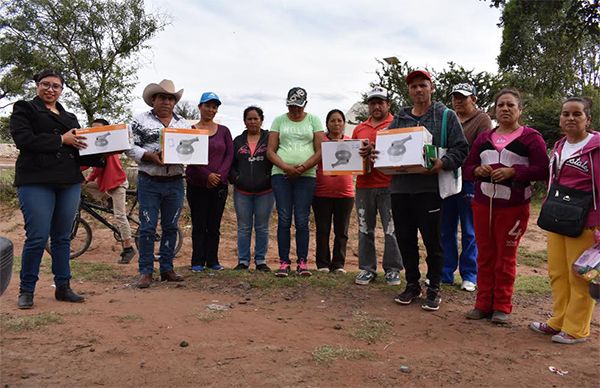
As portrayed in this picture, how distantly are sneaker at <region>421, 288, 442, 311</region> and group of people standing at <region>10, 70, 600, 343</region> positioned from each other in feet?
0.04

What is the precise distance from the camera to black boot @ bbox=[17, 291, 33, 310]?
14.6 feet

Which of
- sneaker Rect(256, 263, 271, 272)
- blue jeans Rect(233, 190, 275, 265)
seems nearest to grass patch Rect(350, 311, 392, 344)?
sneaker Rect(256, 263, 271, 272)

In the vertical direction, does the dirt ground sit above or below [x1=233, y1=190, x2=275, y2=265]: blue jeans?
below

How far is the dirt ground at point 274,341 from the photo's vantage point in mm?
3117

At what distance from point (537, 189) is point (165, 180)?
14383 mm

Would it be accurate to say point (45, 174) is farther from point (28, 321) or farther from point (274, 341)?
point (274, 341)

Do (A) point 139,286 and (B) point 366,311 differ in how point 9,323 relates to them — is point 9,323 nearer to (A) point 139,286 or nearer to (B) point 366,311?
(A) point 139,286

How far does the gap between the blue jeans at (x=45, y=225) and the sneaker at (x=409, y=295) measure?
3.17 m

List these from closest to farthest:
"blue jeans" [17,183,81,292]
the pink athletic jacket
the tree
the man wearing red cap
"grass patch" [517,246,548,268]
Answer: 1. the pink athletic jacket
2. "blue jeans" [17,183,81,292]
3. the man wearing red cap
4. "grass patch" [517,246,548,268]
5. the tree

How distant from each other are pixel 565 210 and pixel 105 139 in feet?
13.2

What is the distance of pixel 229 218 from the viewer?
10.9 meters

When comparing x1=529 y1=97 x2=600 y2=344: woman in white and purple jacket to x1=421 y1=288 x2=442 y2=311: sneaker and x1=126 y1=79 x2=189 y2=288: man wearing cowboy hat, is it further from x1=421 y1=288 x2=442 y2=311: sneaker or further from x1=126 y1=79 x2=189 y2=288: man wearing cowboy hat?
x1=126 y1=79 x2=189 y2=288: man wearing cowboy hat

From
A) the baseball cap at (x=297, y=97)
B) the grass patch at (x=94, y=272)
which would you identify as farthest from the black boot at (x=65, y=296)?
the baseball cap at (x=297, y=97)

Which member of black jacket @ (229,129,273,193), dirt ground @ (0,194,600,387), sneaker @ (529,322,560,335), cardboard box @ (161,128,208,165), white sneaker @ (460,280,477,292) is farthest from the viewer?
black jacket @ (229,129,273,193)
